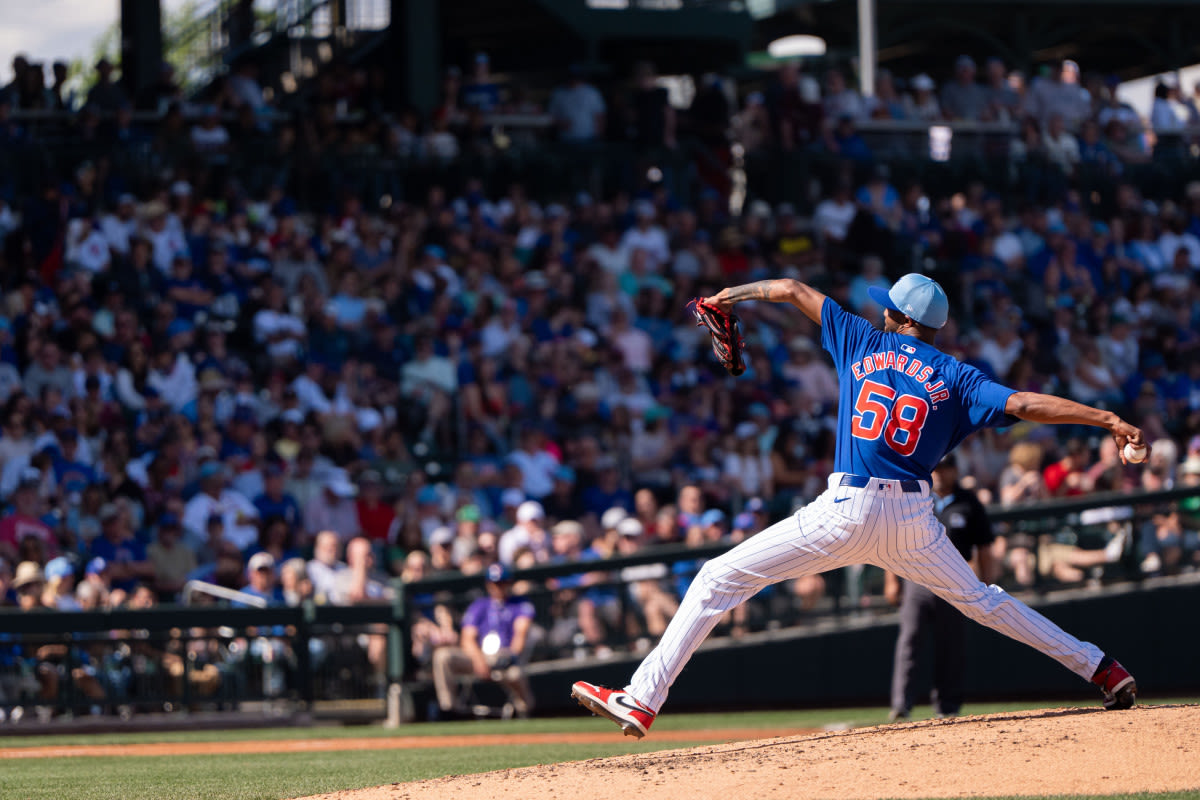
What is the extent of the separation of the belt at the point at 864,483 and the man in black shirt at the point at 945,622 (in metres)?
3.42

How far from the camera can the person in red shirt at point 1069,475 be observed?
14977 mm

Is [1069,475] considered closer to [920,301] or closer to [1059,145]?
[1059,145]

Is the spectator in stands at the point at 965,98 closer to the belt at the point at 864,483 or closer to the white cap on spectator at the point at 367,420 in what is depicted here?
the white cap on spectator at the point at 367,420

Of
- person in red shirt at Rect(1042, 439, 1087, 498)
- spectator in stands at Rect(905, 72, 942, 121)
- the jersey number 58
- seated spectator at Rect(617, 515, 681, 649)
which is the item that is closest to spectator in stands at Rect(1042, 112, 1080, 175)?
spectator in stands at Rect(905, 72, 942, 121)

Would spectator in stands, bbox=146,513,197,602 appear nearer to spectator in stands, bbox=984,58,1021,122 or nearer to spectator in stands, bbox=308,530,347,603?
spectator in stands, bbox=308,530,347,603

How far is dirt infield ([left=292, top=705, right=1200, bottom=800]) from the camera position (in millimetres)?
5887

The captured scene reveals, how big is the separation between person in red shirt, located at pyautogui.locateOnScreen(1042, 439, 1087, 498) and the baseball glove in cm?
893

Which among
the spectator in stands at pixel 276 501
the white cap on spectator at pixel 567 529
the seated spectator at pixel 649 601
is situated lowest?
the seated spectator at pixel 649 601

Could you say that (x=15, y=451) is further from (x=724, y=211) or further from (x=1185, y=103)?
(x=1185, y=103)

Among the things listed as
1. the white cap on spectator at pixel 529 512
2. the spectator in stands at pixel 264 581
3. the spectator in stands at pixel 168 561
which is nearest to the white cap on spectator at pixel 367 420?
the white cap on spectator at pixel 529 512

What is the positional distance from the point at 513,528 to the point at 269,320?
3.13m

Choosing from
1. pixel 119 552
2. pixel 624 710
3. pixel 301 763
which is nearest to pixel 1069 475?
pixel 119 552

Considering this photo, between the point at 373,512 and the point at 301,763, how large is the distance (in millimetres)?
5230

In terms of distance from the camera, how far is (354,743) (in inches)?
417
